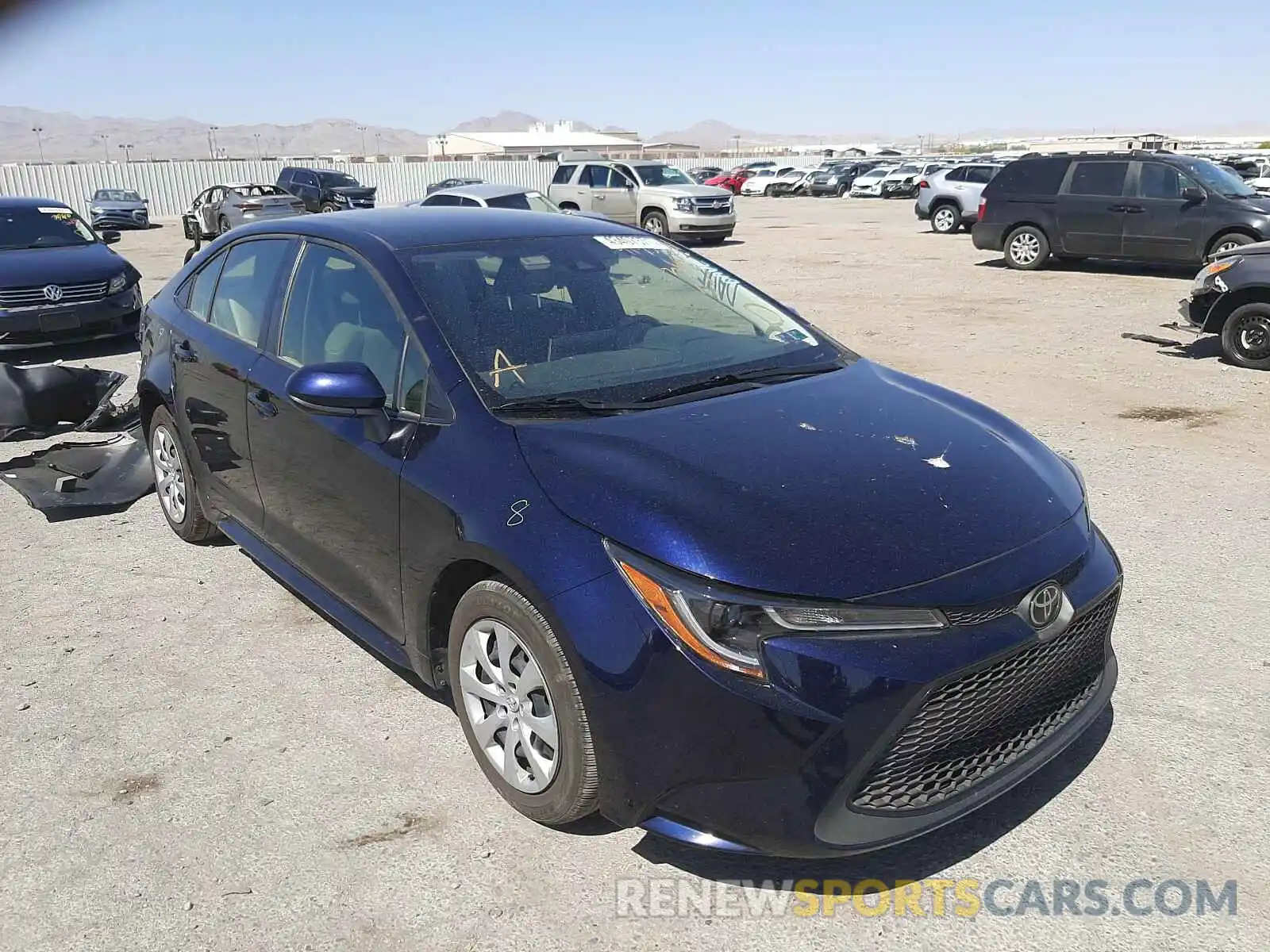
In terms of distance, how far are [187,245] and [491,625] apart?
27.0 m

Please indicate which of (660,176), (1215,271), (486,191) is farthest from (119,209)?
(1215,271)

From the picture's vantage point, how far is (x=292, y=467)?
376 cm

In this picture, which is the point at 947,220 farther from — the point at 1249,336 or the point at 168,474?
the point at 168,474

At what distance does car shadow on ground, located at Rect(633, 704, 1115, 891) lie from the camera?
2697 mm

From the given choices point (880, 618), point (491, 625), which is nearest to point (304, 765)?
point (491, 625)

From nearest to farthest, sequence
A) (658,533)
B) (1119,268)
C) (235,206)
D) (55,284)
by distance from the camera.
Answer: (658,533)
(55,284)
(1119,268)
(235,206)

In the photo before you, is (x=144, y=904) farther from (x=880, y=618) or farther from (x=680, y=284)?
(x=680, y=284)

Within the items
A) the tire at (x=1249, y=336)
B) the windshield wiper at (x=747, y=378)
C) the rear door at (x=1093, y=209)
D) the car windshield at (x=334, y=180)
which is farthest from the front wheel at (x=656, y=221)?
the windshield wiper at (x=747, y=378)

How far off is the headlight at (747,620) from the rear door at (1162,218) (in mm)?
14304

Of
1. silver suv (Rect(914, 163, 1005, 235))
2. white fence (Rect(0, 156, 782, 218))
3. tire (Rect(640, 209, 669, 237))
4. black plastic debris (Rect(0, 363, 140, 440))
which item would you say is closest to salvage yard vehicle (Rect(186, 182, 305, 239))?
tire (Rect(640, 209, 669, 237))

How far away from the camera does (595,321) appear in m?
3.63

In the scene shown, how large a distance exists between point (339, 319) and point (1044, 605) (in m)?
2.55

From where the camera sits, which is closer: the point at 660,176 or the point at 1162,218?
the point at 1162,218

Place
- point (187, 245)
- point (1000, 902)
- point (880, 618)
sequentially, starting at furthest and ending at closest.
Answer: point (187, 245)
point (1000, 902)
point (880, 618)
